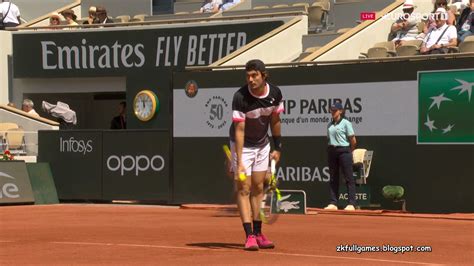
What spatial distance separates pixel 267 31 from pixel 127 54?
15.2 ft

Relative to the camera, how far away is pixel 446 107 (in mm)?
19797

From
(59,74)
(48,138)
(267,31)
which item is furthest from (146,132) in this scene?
(59,74)

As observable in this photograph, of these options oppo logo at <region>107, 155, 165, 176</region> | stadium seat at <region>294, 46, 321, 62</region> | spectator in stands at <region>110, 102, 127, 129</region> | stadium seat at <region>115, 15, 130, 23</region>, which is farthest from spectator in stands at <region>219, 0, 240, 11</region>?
oppo logo at <region>107, 155, 165, 176</region>

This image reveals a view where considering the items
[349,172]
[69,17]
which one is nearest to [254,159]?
[349,172]

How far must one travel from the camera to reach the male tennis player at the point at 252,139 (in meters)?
12.5

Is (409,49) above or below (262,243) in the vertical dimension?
above

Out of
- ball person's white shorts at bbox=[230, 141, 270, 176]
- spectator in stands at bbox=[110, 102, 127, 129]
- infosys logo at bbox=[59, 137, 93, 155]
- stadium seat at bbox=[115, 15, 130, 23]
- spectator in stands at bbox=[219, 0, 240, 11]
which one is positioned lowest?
infosys logo at bbox=[59, 137, 93, 155]

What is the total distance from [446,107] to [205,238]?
23.3 ft

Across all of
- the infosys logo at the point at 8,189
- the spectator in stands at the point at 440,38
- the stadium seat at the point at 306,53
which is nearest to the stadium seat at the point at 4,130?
the infosys logo at the point at 8,189

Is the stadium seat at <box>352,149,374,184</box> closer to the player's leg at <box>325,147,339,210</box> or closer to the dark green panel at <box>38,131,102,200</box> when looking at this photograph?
the player's leg at <box>325,147,339,210</box>

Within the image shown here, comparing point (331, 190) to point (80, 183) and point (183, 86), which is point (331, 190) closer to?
point (183, 86)

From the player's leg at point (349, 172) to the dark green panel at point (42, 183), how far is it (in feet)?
27.1

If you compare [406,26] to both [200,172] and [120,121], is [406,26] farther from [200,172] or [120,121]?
[120,121]

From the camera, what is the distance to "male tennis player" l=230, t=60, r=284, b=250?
1254 centimetres
